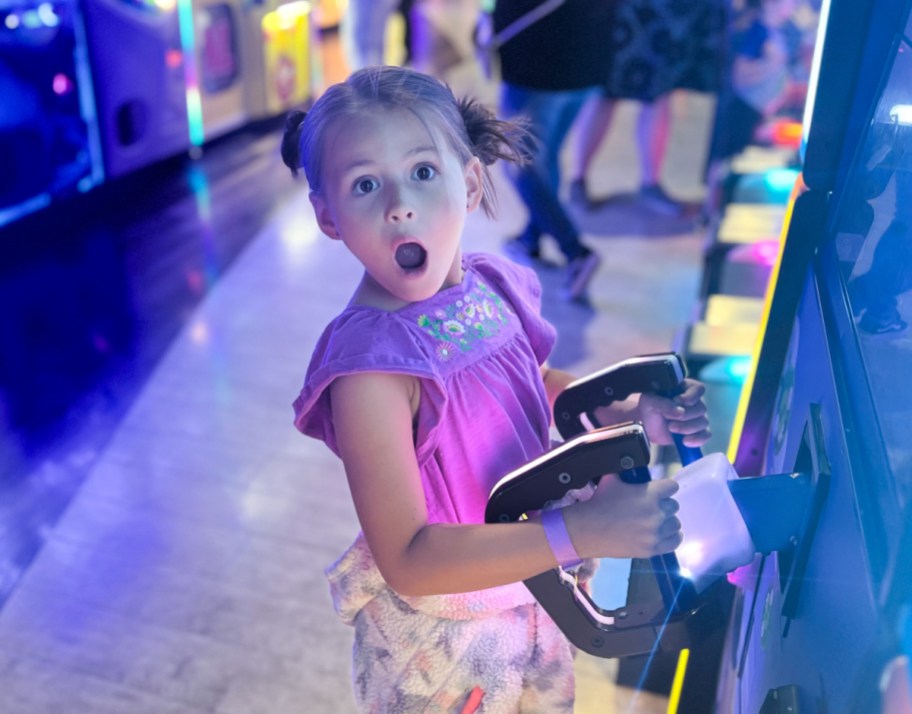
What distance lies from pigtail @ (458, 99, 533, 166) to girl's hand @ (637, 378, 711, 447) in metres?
0.28

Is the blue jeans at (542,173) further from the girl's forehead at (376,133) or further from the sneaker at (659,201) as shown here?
the girl's forehead at (376,133)

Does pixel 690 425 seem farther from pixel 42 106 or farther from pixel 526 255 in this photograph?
pixel 42 106

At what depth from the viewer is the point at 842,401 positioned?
23.9 inches

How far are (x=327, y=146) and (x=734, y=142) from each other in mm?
2776

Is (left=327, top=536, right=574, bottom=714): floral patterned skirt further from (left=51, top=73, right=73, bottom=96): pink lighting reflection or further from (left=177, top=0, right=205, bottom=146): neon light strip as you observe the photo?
(left=177, top=0, right=205, bottom=146): neon light strip

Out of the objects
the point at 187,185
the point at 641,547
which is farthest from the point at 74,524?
the point at 187,185

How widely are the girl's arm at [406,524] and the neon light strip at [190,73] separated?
12.1ft

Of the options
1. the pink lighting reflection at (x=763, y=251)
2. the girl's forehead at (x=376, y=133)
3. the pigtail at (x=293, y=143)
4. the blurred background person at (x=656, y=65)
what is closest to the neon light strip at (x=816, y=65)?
the girl's forehead at (x=376, y=133)

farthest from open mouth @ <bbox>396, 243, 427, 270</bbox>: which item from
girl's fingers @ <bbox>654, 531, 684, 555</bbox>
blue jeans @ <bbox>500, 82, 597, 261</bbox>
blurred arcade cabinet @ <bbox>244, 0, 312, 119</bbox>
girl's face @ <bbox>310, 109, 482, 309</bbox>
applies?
blurred arcade cabinet @ <bbox>244, 0, 312, 119</bbox>

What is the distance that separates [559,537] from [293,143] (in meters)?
0.46

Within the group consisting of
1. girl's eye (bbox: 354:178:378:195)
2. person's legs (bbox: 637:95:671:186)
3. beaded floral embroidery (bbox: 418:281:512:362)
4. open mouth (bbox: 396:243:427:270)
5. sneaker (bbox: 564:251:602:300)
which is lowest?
sneaker (bbox: 564:251:602:300)

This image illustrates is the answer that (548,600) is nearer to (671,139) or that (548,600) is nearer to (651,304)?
(651,304)

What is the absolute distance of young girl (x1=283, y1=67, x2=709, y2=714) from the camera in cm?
76

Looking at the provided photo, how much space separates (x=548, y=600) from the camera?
2.60ft
